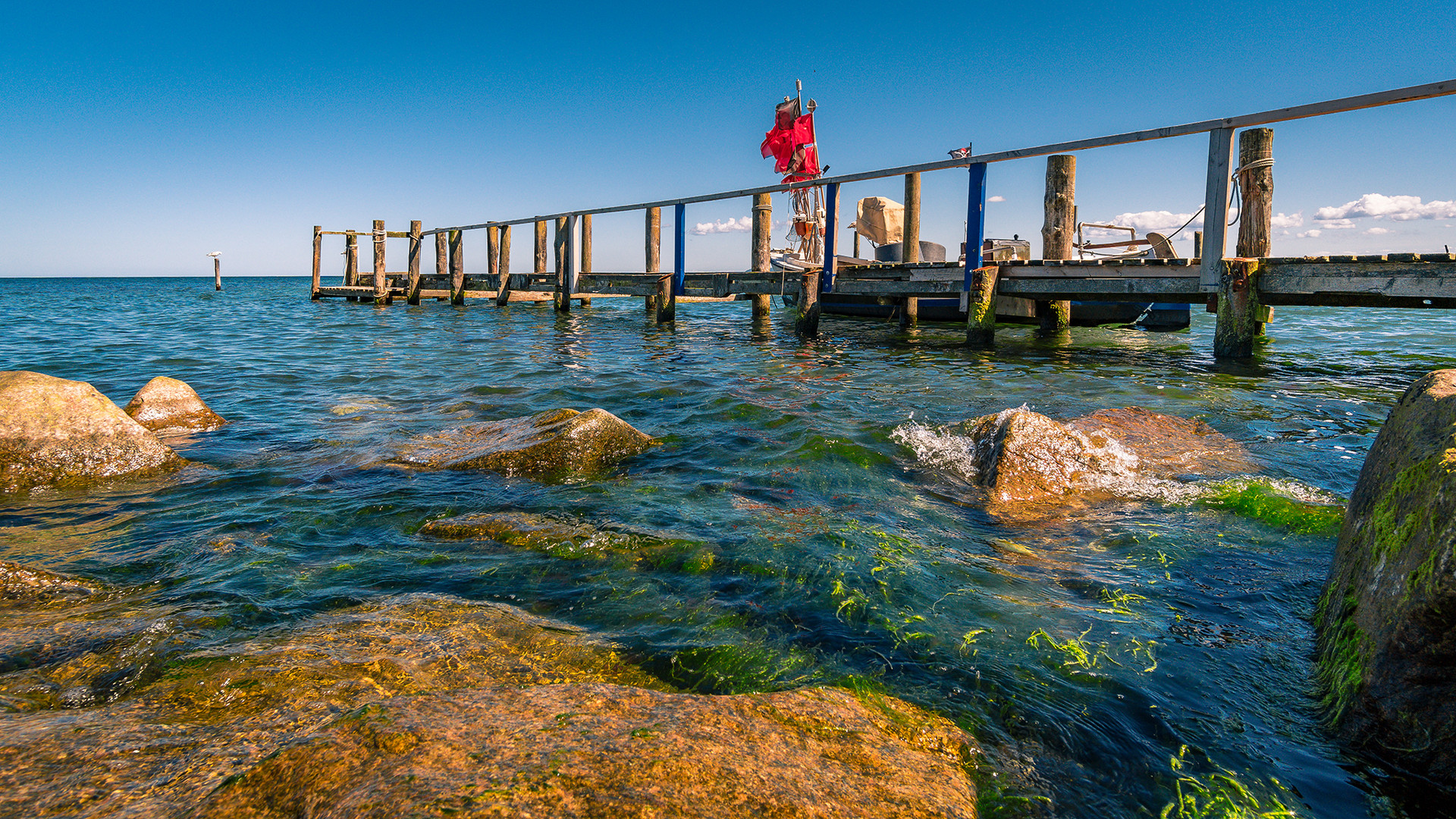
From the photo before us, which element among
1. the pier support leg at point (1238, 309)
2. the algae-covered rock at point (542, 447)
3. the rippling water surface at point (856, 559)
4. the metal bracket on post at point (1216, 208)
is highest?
the metal bracket on post at point (1216, 208)

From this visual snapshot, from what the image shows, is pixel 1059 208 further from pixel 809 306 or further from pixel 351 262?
pixel 351 262

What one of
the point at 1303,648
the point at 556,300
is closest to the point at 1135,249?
the point at 556,300

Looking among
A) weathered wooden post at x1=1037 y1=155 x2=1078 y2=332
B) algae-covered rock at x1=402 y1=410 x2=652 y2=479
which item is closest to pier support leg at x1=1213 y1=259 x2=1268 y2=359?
weathered wooden post at x1=1037 y1=155 x2=1078 y2=332

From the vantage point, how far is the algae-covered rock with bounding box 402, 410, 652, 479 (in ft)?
15.9

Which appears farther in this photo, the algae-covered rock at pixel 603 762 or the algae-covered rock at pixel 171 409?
the algae-covered rock at pixel 171 409

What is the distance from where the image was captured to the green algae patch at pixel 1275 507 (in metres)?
3.60

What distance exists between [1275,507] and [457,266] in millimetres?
22587

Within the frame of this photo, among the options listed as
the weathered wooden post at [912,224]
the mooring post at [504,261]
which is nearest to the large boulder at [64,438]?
the weathered wooden post at [912,224]

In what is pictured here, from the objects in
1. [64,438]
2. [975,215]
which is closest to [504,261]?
[975,215]

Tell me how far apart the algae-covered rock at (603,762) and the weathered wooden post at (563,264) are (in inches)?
681

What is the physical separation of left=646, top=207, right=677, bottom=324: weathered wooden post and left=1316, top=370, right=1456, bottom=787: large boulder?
14.0 m

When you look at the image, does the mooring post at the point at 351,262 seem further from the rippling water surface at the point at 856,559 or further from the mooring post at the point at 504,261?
the rippling water surface at the point at 856,559

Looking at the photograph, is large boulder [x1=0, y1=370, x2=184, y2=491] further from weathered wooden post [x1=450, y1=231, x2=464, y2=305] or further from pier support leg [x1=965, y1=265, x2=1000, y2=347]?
weathered wooden post [x1=450, y1=231, x2=464, y2=305]

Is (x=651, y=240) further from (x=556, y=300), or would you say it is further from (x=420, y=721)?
(x=420, y=721)
